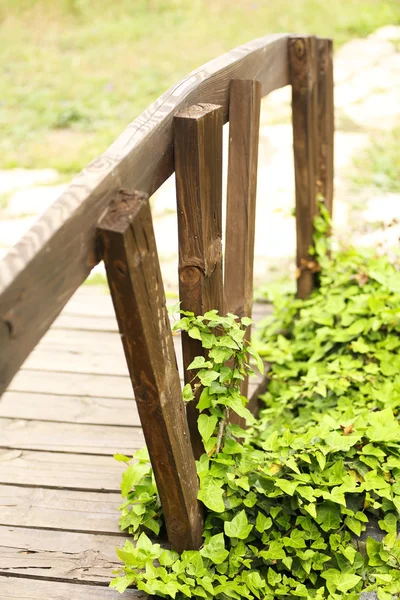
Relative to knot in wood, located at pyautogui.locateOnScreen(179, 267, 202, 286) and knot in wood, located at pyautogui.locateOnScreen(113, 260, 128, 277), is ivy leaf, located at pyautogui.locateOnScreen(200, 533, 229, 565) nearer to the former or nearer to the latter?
knot in wood, located at pyautogui.locateOnScreen(179, 267, 202, 286)

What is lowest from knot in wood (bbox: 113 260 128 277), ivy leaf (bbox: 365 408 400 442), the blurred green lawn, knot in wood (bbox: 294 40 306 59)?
the blurred green lawn

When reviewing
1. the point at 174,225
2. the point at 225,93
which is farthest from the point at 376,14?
the point at 225,93

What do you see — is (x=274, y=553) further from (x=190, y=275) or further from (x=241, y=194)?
(x=241, y=194)

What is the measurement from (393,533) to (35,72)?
827 centimetres

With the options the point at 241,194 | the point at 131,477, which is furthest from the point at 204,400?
the point at 241,194

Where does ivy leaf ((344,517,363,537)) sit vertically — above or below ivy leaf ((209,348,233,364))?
below

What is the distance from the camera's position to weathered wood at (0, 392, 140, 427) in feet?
9.72

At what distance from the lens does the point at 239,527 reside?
7.16 feet

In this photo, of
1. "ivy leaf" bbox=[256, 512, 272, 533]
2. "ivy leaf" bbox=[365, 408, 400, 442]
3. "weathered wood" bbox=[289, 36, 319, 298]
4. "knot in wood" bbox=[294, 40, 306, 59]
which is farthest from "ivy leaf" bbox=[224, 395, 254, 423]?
"knot in wood" bbox=[294, 40, 306, 59]

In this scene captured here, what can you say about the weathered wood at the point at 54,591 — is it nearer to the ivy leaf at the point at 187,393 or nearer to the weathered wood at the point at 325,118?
the ivy leaf at the point at 187,393

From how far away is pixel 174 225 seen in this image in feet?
17.5

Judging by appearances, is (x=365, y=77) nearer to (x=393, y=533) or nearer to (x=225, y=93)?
(x=225, y=93)

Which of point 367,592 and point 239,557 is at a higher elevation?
point 239,557

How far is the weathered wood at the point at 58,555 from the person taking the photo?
2.14 metres
